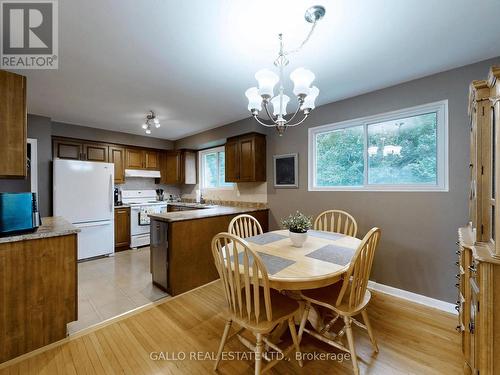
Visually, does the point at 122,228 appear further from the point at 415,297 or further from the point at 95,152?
the point at 415,297

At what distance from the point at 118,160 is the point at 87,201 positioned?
118cm

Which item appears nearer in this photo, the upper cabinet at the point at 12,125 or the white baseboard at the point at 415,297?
the upper cabinet at the point at 12,125

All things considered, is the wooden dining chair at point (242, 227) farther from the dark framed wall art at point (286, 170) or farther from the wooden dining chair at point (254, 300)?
the dark framed wall art at point (286, 170)

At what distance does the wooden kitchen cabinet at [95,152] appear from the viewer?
4.12 m

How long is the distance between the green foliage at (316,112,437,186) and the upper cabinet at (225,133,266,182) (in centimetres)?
96

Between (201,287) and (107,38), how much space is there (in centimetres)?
270

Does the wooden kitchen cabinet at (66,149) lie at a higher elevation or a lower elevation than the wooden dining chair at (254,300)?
higher

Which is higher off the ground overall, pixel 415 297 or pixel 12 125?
pixel 12 125

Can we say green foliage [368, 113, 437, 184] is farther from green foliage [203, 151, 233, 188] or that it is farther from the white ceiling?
green foliage [203, 151, 233, 188]

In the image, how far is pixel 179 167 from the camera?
518 centimetres

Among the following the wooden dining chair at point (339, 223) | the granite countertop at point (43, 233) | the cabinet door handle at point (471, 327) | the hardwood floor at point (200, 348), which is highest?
the granite countertop at point (43, 233)

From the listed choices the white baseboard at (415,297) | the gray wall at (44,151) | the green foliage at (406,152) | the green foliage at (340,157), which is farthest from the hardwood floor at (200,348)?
the gray wall at (44,151)

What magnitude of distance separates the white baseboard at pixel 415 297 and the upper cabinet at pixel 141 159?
488 centimetres

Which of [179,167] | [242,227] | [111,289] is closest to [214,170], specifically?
[179,167]
